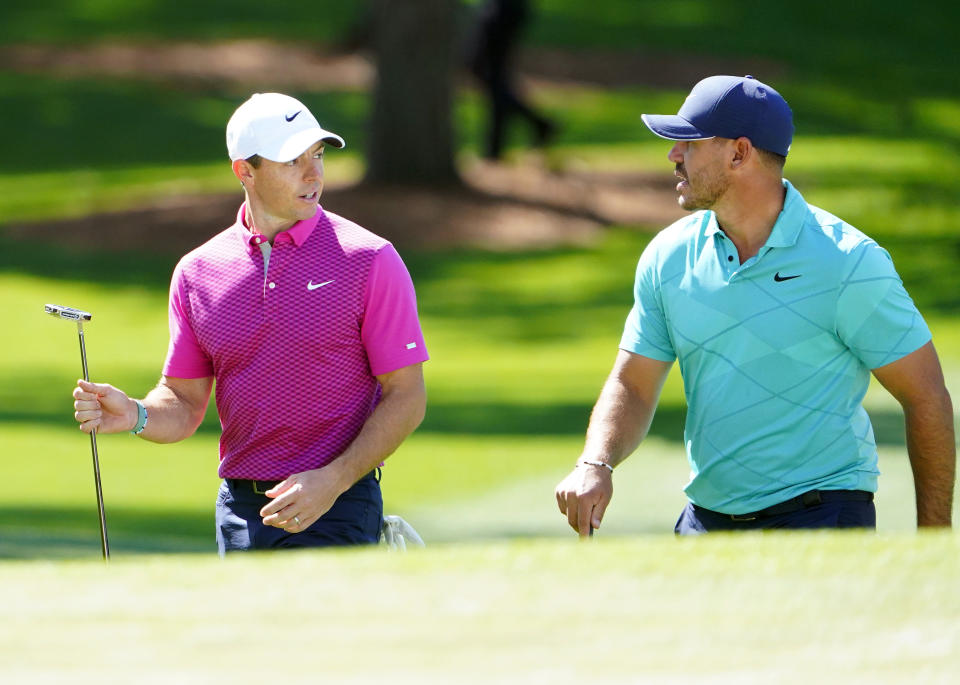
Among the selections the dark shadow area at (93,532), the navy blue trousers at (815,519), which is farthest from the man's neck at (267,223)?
the dark shadow area at (93,532)

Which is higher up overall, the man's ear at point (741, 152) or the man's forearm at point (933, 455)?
the man's ear at point (741, 152)

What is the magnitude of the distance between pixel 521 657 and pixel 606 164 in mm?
24153

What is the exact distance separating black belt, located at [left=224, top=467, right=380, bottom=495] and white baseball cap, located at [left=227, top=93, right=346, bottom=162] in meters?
0.98

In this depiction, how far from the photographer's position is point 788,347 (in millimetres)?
5465

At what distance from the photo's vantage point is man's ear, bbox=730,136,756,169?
562 cm

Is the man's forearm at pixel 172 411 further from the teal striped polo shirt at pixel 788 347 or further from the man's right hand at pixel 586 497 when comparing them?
the teal striped polo shirt at pixel 788 347

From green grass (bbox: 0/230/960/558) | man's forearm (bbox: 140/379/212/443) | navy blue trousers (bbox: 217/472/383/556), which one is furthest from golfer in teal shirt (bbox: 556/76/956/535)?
green grass (bbox: 0/230/960/558)

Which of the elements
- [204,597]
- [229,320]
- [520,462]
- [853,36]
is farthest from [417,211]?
[853,36]

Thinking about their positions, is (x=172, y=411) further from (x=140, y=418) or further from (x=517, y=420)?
(x=517, y=420)

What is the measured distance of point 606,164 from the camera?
88.1ft

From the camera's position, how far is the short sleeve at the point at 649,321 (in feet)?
18.8

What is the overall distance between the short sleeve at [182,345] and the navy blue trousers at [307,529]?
0.38 metres

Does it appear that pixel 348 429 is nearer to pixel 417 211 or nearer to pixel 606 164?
pixel 417 211

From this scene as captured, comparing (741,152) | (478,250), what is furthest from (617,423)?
(478,250)
